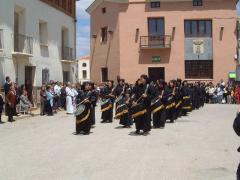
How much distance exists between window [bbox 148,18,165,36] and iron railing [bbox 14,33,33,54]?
14.6 metres

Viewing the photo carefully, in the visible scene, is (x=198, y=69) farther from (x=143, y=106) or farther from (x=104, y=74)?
(x=143, y=106)

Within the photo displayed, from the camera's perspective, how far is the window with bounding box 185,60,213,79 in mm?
39469

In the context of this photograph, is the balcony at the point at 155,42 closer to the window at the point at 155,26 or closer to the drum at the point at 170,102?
the window at the point at 155,26

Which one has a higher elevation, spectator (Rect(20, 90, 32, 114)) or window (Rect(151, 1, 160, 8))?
window (Rect(151, 1, 160, 8))

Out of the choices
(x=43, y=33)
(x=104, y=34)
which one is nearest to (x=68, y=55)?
(x=43, y=33)

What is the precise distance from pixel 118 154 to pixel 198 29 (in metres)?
29.9

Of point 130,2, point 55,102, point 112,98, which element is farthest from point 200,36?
point 112,98

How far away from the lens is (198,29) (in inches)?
1549

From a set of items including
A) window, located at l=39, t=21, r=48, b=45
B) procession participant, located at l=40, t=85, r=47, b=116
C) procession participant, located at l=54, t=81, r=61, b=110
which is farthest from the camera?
window, located at l=39, t=21, r=48, b=45

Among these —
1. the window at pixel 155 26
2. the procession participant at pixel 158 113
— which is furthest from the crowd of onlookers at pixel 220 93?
the procession participant at pixel 158 113

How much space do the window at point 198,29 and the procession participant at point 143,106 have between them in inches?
984

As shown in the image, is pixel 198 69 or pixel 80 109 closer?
pixel 80 109

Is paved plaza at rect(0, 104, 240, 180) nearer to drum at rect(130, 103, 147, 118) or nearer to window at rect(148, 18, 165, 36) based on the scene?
drum at rect(130, 103, 147, 118)

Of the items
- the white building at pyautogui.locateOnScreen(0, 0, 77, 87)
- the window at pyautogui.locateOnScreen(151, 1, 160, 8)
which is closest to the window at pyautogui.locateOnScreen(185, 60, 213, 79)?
the window at pyautogui.locateOnScreen(151, 1, 160, 8)
